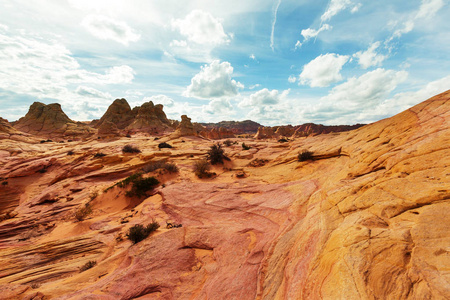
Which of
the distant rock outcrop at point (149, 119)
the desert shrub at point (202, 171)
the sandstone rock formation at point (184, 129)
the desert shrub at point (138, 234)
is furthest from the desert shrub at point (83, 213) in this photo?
the distant rock outcrop at point (149, 119)

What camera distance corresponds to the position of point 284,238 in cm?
549

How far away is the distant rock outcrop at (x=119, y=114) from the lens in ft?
247

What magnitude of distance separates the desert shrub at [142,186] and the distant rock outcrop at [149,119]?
51.1 metres

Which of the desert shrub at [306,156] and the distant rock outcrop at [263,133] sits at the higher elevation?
the distant rock outcrop at [263,133]

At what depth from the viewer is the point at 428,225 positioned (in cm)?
306

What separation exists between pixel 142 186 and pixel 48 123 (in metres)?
71.8

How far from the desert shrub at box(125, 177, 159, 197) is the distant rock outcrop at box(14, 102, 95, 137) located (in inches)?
2142

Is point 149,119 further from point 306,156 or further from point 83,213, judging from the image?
point 306,156

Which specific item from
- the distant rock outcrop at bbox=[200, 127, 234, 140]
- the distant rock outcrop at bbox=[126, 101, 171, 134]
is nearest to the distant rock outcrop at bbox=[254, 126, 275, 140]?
the distant rock outcrop at bbox=[200, 127, 234, 140]

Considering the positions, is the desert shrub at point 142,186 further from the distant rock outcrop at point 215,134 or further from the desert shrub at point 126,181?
the distant rock outcrop at point 215,134

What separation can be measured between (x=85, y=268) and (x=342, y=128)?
442 ft

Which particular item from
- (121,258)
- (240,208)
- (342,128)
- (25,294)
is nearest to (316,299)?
(240,208)

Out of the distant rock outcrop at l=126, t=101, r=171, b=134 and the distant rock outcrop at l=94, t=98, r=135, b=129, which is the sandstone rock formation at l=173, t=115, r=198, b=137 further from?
the distant rock outcrop at l=94, t=98, r=135, b=129

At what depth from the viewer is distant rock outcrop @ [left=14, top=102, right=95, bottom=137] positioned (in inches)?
2175
